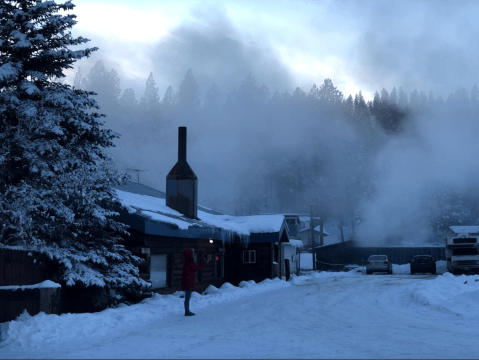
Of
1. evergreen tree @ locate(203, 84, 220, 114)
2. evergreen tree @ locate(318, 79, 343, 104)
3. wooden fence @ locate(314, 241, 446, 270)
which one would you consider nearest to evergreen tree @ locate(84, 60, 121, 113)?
evergreen tree @ locate(203, 84, 220, 114)

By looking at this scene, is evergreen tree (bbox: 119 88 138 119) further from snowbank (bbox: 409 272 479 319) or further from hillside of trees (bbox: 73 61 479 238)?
snowbank (bbox: 409 272 479 319)

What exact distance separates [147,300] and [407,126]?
108156 millimetres

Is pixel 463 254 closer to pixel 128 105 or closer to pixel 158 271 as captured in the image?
pixel 158 271

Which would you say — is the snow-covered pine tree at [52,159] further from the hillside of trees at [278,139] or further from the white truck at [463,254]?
the hillside of trees at [278,139]

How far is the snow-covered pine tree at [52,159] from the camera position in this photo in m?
Answer: 12.5

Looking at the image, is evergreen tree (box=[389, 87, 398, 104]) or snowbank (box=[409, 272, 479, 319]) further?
evergreen tree (box=[389, 87, 398, 104])

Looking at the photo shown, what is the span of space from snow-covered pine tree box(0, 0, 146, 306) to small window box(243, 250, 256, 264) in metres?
16.8

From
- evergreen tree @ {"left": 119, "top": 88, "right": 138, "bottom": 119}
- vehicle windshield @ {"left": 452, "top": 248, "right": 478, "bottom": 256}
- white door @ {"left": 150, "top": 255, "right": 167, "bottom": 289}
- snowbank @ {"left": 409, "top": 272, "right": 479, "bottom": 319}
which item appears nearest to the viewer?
snowbank @ {"left": 409, "top": 272, "right": 479, "bottom": 319}

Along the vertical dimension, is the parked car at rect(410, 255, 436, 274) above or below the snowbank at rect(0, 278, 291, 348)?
above

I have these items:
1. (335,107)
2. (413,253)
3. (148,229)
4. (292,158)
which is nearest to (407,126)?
(335,107)

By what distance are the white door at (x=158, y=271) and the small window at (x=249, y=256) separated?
35.9ft

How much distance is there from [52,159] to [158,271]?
8.10 metres

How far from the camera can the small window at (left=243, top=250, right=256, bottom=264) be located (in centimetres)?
3125

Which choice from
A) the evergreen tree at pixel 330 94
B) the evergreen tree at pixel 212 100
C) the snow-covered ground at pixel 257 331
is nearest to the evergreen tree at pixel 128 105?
the evergreen tree at pixel 212 100
